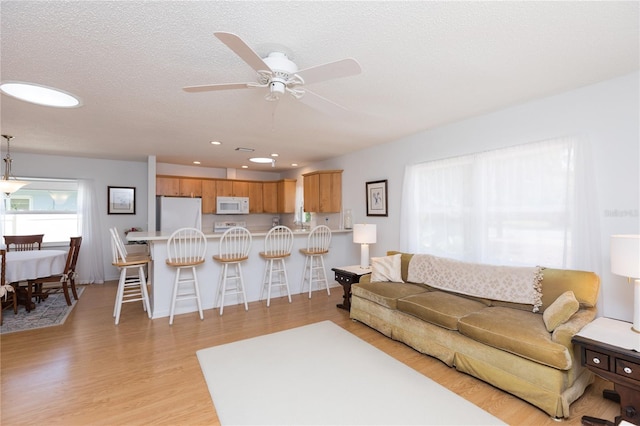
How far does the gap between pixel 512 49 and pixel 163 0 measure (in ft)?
6.95

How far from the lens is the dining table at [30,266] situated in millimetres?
3709

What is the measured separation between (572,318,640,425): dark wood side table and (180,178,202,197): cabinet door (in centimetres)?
657

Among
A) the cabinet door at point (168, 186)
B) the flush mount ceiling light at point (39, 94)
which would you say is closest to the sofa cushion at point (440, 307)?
the flush mount ceiling light at point (39, 94)

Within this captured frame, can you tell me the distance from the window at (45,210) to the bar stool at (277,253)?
407 centimetres

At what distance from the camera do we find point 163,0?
1.47 metres

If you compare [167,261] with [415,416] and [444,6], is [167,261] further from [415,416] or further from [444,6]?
[444,6]

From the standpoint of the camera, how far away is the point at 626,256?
1926mm

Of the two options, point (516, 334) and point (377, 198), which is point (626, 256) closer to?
point (516, 334)

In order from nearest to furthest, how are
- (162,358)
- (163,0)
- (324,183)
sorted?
→ 1. (163,0)
2. (162,358)
3. (324,183)

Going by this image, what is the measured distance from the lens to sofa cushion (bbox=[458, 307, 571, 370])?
1891mm

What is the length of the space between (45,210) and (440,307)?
6830mm

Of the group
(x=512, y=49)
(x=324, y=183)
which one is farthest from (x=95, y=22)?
(x=324, y=183)

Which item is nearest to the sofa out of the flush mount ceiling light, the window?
the flush mount ceiling light

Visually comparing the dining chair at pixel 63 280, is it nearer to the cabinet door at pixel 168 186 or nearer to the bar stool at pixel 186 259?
the bar stool at pixel 186 259
